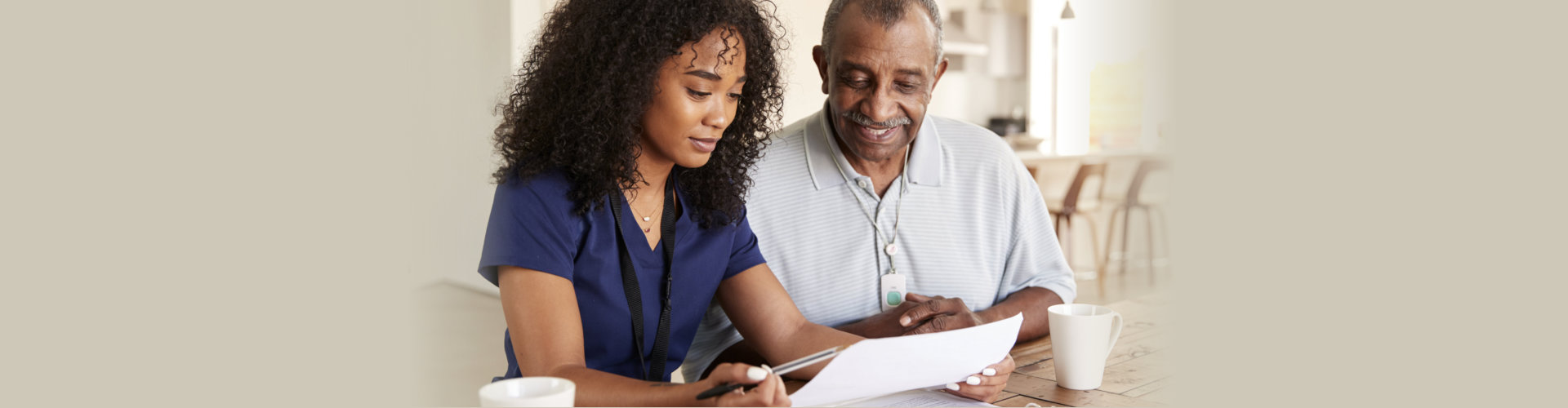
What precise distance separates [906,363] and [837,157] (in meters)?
0.81

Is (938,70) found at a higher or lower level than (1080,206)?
higher

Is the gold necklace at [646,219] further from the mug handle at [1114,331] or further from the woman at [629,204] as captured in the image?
the mug handle at [1114,331]

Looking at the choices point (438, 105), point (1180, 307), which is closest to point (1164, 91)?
point (438, 105)

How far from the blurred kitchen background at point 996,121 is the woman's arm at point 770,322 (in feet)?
2.78

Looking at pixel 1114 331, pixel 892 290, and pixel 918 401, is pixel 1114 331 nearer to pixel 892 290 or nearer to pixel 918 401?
pixel 918 401

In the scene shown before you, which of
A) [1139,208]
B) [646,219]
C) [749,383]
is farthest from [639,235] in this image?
[1139,208]

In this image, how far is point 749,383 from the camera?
4.05 feet

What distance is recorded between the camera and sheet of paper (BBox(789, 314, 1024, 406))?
122cm

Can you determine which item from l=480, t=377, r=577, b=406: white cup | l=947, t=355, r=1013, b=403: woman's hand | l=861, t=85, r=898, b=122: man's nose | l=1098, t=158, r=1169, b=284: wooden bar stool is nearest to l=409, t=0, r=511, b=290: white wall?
l=861, t=85, r=898, b=122: man's nose

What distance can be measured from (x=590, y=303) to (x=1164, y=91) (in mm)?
6418

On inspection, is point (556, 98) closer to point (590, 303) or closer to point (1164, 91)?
point (590, 303)

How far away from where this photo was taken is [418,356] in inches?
182

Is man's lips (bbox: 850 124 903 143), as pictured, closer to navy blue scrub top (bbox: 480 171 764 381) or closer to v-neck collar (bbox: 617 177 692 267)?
navy blue scrub top (bbox: 480 171 764 381)

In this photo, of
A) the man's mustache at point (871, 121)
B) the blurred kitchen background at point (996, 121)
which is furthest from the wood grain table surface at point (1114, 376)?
the blurred kitchen background at point (996, 121)
